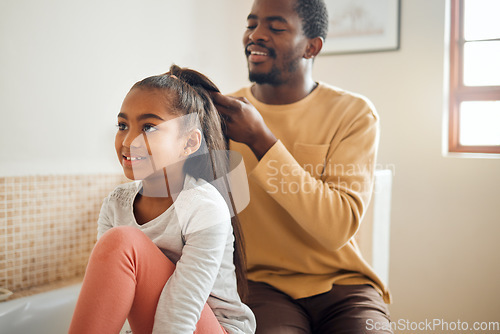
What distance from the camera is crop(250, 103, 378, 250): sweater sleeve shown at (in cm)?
96

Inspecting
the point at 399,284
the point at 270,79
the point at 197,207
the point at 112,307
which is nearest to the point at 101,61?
the point at 270,79

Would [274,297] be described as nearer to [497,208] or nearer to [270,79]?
[270,79]

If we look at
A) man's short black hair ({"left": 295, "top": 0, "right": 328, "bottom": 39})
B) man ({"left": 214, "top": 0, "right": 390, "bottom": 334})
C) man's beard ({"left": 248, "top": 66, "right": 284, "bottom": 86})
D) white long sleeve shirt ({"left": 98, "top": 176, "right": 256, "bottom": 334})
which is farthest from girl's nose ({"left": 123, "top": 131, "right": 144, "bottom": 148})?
man's short black hair ({"left": 295, "top": 0, "right": 328, "bottom": 39})

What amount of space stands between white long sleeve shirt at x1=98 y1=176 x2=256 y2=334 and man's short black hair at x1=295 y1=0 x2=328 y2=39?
1.86 ft

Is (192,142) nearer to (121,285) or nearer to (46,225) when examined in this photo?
(121,285)

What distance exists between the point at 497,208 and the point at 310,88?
1.08 m

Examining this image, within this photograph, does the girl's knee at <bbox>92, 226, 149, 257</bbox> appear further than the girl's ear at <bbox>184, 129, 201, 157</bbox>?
No

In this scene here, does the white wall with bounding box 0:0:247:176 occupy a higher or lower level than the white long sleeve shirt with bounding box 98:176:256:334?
higher

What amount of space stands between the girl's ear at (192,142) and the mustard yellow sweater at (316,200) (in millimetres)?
204

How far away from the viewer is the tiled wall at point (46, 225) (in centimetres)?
127

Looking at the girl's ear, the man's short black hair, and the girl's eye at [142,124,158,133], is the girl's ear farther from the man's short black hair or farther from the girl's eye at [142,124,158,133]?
the man's short black hair

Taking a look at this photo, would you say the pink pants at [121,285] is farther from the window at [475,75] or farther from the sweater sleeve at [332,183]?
the window at [475,75]

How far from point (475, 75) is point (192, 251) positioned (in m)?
1.67

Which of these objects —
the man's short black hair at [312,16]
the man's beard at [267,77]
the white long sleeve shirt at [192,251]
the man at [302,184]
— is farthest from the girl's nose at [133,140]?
the man's short black hair at [312,16]
